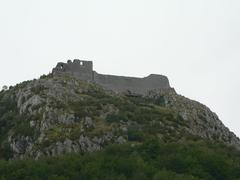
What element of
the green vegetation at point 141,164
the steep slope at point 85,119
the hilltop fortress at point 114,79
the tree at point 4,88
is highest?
the hilltop fortress at point 114,79

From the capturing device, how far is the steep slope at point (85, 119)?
70.3m

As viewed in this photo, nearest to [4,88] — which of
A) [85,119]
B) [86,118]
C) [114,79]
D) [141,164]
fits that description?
[114,79]

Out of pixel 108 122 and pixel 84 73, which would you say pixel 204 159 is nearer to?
pixel 108 122

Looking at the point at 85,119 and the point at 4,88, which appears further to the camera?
the point at 4,88

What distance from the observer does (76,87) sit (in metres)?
84.7

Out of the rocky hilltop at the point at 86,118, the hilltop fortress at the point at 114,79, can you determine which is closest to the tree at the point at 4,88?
the rocky hilltop at the point at 86,118

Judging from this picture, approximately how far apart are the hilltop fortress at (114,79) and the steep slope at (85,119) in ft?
8.36

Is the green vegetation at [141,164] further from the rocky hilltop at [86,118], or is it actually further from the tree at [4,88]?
the tree at [4,88]

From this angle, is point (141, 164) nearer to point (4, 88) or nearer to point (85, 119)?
point (85, 119)

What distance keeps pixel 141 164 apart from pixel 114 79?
1203 inches

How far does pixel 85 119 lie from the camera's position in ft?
245

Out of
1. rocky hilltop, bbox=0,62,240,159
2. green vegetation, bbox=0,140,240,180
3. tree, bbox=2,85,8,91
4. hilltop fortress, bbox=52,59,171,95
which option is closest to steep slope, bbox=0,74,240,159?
rocky hilltop, bbox=0,62,240,159

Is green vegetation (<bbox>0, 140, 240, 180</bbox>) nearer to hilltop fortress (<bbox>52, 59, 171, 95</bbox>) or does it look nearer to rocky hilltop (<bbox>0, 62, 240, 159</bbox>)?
rocky hilltop (<bbox>0, 62, 240, 159</bbox>)

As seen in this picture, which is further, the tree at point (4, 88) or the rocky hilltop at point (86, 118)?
the tree at point (4, 88)
